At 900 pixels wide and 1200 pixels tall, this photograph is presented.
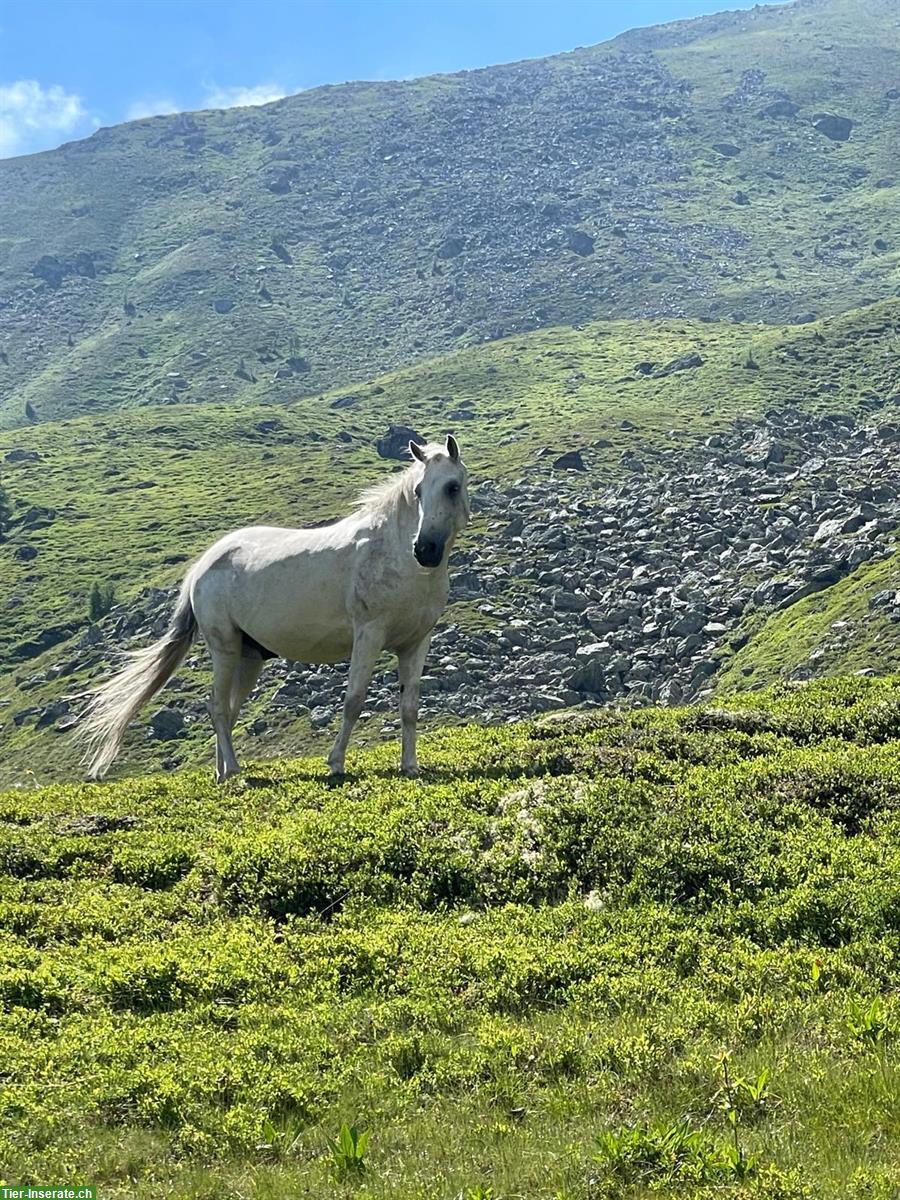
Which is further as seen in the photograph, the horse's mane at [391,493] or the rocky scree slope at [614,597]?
the rocky scree slope at [614,597]

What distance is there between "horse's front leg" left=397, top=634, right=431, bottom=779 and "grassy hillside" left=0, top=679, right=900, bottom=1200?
1.05m

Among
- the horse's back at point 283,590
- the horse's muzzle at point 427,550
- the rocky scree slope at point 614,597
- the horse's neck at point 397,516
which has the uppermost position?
the horse's neck at point 397,516

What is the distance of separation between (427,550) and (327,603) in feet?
8.57

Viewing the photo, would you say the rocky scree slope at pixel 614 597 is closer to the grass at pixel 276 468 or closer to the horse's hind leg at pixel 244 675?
the grass at pixel 276 468

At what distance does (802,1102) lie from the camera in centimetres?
783

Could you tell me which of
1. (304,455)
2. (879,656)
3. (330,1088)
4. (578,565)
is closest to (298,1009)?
(330,1088)

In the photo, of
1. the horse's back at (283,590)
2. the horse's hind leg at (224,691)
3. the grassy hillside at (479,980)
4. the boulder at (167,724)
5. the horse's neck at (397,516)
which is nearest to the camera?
the grassy hillside at (479,980)

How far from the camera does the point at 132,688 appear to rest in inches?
834

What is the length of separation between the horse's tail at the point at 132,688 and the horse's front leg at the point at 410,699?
4.33 meters

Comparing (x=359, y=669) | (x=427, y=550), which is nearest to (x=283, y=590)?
(x=359, y=669)

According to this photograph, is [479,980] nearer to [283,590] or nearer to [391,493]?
[391,493]

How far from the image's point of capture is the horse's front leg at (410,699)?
17.9 metres

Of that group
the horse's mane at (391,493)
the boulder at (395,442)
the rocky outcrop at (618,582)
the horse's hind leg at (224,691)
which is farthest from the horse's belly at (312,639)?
the boulder at (395,442)

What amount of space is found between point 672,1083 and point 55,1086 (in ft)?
13.5
